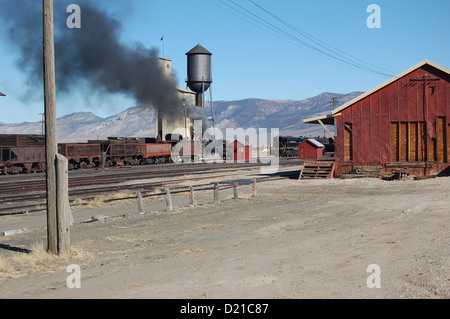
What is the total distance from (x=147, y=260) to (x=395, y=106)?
2352 cm

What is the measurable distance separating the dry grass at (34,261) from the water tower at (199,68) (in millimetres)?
65727

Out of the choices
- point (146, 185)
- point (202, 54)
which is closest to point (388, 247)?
point (146, 185)

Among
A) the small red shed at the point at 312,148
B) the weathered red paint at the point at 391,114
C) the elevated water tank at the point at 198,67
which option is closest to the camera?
the weathered red paint at the point at 391,114

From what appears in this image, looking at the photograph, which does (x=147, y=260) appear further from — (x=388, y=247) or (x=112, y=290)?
(x=388, y=247)

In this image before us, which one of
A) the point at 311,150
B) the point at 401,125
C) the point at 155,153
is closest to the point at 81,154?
the point at 155,153

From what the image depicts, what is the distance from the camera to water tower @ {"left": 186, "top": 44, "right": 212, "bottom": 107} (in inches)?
2958

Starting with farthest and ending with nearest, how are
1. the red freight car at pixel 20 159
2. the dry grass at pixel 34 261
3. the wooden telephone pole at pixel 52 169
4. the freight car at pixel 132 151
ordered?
1. the freight car at pixel 132 151
2. the red freight car at pixel 20 159
3. the wooden telephone pole at pixel 52 169
4. the dry grass at pixel 34 261

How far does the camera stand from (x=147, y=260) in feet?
32.5

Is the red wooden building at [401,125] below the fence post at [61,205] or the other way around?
the other way around

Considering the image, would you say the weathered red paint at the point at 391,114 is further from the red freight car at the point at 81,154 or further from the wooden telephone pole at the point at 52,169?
the red freight car at the point at 81,154

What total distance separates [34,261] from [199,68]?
67206 millimetres

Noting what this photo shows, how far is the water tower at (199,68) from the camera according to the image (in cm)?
7512

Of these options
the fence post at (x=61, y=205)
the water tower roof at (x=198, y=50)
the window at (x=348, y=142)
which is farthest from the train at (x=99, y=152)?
the fence post at (x=61, y=205)

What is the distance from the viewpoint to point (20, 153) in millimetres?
39375
